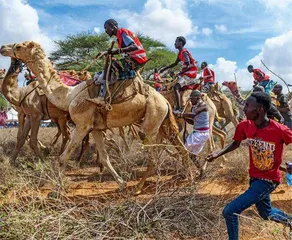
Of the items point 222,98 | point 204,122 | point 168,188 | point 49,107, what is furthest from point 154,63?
point 168,188

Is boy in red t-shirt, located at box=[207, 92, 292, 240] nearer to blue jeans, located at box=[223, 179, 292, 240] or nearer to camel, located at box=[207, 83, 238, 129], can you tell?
blue jeans, located at box=[223, 179, 292, 240]

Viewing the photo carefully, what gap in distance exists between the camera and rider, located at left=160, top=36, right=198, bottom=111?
940 centimetres

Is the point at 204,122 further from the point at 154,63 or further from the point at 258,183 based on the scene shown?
the point at 154,63

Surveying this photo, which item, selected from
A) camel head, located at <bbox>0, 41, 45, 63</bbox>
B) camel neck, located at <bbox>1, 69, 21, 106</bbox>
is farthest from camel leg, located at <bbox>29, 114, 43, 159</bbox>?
camel head, located at <bbox>0, 41, 45, 63</bbox>

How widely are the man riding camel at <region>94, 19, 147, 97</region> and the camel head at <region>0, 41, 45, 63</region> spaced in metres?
1.27

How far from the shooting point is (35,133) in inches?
375

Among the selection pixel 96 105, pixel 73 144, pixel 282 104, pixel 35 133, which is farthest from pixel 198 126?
pixel 35 133

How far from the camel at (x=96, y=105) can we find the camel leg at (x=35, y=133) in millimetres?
2207

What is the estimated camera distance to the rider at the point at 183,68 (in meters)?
9.40

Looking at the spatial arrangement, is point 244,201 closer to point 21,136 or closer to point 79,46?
point 21,136

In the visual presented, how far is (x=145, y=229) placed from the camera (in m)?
4.58

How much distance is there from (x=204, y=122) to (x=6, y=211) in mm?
4308

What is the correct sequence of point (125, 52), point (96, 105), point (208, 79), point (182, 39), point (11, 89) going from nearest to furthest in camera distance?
point (125, 52) → point (96, 105) → point (182, 39) → point (11, 89) → point (208, 79)

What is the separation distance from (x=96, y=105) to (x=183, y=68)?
3052 mm
